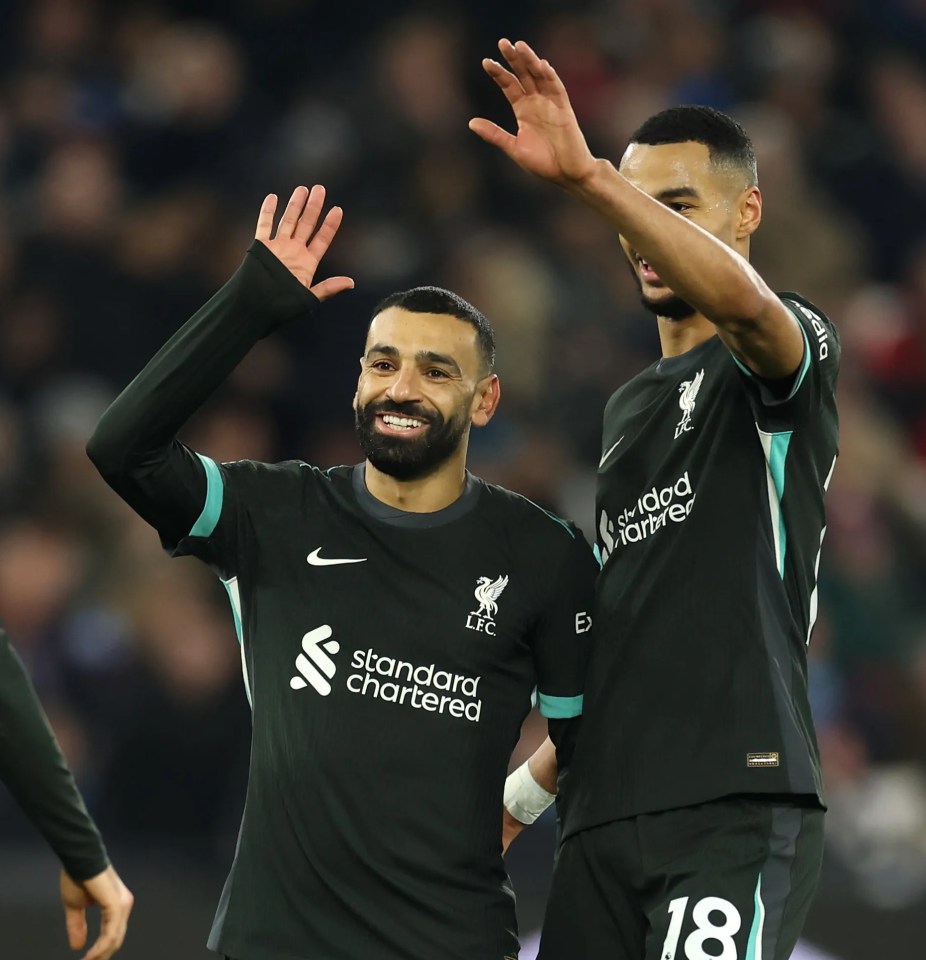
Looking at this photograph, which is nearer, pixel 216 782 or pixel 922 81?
pixel 216 782

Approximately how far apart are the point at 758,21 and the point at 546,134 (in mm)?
6238

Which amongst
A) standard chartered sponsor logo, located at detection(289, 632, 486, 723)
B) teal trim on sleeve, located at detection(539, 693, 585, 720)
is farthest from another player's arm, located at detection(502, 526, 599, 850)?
standard chartered sponsor logo, located at detection(289, 632, 486, 723)

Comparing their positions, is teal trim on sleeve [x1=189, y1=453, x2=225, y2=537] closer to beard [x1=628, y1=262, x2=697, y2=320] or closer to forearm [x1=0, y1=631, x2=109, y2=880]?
forearm [x1=0, y1=631, x2=109, y2=880]

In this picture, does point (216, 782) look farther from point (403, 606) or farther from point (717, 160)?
point (717, 160)

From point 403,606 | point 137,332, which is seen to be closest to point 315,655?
point 403,606

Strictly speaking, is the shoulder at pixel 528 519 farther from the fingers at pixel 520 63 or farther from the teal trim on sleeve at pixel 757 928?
the fingers at pixel 520 63

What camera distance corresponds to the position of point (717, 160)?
11.8 ft

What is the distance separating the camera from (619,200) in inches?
121

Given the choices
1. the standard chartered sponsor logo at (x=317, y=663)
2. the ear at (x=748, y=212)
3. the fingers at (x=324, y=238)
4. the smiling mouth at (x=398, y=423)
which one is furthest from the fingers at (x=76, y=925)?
the ear at (x=748, y=212)

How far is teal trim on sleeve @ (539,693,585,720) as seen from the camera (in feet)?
11.8

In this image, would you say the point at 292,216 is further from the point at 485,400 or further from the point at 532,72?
the point at 532,72

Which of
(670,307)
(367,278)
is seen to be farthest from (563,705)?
(367,278)

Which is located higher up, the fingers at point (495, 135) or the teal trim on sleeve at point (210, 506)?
the fingers at point (495, 135)

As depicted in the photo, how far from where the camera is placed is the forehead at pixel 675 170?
3.55 m
